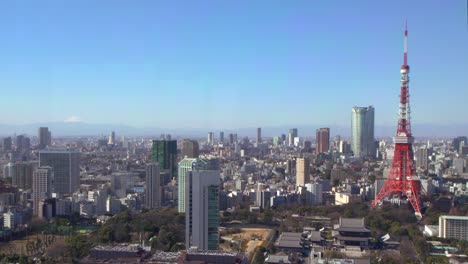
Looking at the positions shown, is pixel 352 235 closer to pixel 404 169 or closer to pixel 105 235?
pixel 404 169

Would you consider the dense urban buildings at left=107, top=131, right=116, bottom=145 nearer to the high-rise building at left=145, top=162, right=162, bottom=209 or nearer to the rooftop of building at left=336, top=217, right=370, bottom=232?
the high-rise building at left=145, top=162, right=162, bottom=209

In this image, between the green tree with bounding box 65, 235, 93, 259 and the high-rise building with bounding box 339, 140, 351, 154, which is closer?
the green tree with bounding box 65, 235, 93, 259

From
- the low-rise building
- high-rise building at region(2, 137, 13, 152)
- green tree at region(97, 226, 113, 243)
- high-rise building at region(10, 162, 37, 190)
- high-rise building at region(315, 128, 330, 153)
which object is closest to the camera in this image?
green tree at region(97, 226, 113, 243)

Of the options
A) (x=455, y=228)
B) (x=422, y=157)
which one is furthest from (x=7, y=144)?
(x=455, y=228)

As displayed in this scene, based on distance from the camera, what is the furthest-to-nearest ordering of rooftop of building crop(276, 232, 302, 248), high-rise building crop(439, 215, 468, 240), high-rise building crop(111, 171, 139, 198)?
high-rise building crop(111, 171, 139, 198) < high-rise building crop(439, 215, 468, 240) < rooftop of building crop(276, 232, 302, 248)

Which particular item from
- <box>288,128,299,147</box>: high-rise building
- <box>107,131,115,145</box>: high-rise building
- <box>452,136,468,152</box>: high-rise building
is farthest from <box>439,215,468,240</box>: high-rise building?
<box>107,131,115,145</box>: high-rise building

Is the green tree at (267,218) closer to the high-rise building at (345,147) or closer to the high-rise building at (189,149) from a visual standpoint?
the high-rise building at (189,149)
